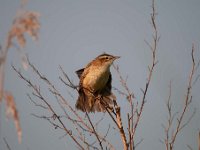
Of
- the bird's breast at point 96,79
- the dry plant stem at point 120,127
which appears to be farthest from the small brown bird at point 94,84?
the dry plant stem at point 120,127

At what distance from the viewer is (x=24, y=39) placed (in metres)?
1.84

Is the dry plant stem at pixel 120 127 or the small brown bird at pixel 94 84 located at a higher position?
the small brown bird at pixel 94 84

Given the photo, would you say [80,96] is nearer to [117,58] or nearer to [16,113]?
[117,58]

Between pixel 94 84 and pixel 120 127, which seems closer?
pixel 120 127

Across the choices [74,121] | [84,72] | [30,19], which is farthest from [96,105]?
[30,19]

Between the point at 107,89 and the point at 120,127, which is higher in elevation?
the point at 107,89

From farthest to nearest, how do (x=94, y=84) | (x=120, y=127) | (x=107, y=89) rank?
(x=107, y=89), (x=94, y=84), (x=120, y=127)

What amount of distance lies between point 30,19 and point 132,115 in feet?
6.81

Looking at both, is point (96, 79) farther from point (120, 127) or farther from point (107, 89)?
point (120, 127)

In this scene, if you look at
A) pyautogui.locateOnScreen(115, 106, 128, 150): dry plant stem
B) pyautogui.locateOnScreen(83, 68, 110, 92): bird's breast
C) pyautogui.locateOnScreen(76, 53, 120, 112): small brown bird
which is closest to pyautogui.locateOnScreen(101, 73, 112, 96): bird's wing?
pyautogui.locateOnScreen(76, 53, 120, 112): small brown bird

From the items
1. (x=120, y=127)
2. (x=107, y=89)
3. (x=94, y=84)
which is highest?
(x=94, y=84)

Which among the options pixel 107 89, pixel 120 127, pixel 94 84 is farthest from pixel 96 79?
pixel 120 127

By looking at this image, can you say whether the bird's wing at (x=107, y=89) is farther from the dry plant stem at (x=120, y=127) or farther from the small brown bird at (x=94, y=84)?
the dry plant stem at (x=120, y=127)

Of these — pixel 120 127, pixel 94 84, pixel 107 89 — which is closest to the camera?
pixel 120 127
